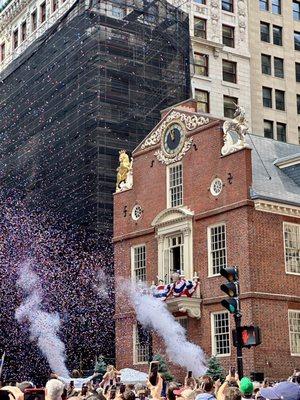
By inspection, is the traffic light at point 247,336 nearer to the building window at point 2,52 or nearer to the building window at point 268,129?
the building window at point 268,129

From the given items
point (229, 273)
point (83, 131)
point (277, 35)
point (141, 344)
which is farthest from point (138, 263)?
point (277, 35)

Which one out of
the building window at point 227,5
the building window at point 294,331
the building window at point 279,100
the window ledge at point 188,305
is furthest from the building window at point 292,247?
the building window at point 227,5

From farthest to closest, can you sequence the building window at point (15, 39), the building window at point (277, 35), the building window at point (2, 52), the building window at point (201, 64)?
the building window at point (2, 52) < the building window at point (15, 39) < the building window at point (277, 35) < the building window at point (201, 64)

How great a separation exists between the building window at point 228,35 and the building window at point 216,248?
77.1 ft

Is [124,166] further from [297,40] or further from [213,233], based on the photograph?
[297,40]

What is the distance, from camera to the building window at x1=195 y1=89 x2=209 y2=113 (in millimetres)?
51906

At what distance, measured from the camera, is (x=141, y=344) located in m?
36.6

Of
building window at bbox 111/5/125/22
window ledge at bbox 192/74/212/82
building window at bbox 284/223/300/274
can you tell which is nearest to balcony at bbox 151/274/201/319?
building window at bbox 284/223/300/274

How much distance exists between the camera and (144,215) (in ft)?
123

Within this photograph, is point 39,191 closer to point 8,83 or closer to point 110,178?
point 110,178

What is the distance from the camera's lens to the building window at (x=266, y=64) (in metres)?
56.0

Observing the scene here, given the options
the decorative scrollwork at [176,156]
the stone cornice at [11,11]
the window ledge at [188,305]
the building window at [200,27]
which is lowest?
the window ledge at [188,305]

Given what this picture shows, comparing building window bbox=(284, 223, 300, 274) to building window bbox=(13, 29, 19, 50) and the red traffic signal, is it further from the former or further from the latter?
building window bbox=(13, 29, 19, 50)

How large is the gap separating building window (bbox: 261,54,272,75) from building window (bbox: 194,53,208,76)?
5.00 m
